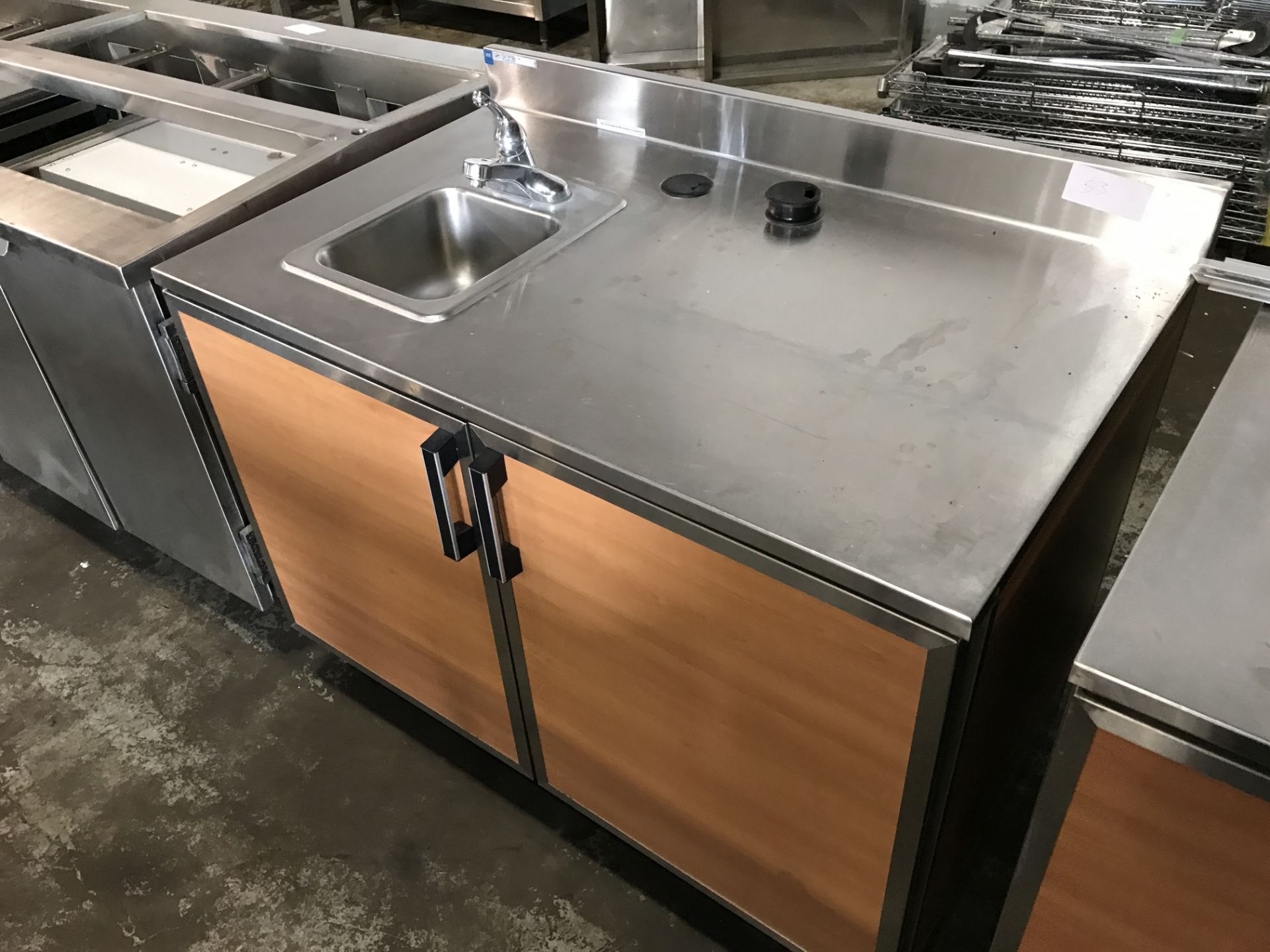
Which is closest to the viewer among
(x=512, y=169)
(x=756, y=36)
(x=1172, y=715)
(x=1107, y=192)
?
(x=1172, y=715)

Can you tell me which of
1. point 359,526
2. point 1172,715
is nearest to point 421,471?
point 359,526

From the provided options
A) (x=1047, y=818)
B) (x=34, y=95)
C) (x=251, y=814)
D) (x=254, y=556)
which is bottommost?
(x=251, y=814)

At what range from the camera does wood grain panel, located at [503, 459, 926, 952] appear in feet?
2.88

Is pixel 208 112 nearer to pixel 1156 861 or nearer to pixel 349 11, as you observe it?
pixel 1156 861

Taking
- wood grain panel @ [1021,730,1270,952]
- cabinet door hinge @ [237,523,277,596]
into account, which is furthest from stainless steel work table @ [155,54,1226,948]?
cabinet door hinge @ [237,523,277,596]

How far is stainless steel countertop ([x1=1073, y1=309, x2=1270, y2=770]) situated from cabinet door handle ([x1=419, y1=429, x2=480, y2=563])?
650mm

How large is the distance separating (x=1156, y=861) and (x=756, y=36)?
11.4 feet

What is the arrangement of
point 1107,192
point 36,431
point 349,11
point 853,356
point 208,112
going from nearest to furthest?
point 853,356, point 1107,192, point 208,112, point 36,431, point 349,11

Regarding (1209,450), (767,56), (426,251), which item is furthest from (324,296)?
(767,56)

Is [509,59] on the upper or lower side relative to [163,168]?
upper

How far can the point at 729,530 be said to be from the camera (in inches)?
33.2

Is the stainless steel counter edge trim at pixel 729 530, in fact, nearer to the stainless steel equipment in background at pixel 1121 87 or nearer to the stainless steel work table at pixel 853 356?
the stainless steel work table at pixel 853 356

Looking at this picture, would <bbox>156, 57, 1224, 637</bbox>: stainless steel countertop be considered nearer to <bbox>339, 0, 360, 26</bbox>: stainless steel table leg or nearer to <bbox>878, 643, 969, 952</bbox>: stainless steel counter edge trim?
<bbox>878, 643, 969, 952</bbox>: stainless steel counter edge trim

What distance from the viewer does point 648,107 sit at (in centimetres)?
146
